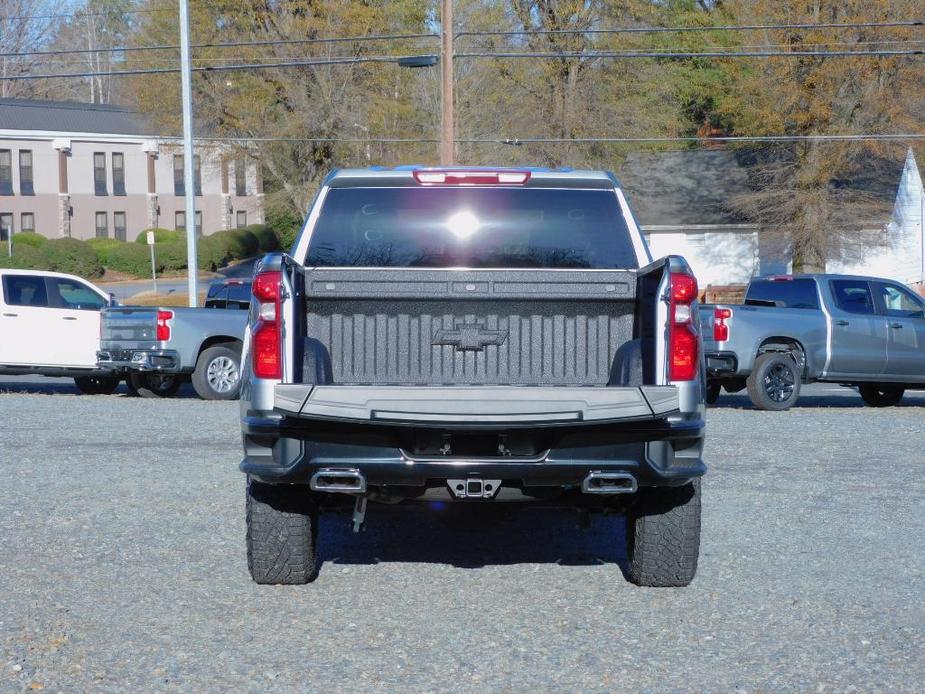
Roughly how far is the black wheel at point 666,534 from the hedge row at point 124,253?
5001cm

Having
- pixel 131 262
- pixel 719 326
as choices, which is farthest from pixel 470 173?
pixel 131 262

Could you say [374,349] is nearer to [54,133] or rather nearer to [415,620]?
[415,620]

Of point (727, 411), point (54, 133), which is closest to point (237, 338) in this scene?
point (727, 411)

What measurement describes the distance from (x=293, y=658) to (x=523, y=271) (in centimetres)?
228

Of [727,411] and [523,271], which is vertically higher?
[523,271]

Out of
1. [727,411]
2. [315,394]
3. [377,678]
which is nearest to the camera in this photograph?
[377,678]

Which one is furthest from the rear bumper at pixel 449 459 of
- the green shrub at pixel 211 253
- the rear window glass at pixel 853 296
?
the green shrub at pixel 211 253

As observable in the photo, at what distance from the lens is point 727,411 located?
1756 centimetres

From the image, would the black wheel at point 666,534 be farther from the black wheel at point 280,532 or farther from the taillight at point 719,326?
the taillight at point 719,326

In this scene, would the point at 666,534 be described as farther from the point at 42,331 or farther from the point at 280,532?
the point at 42,331

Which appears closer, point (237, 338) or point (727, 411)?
point (727, 411)

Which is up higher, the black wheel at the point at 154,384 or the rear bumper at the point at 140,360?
the rear bumper at the point at 140,360

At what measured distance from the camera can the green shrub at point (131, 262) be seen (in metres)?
60.8

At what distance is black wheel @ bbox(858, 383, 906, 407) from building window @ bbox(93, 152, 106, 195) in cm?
5793
